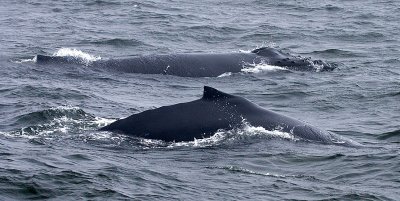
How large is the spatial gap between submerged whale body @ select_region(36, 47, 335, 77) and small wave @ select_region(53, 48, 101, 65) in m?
0.14

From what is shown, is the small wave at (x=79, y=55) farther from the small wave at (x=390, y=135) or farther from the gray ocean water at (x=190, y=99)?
the small wave at (x=390, y=135)

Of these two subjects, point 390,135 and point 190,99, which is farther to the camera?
point 190,99

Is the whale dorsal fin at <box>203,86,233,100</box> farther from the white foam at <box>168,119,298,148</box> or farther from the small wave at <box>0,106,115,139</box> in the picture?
the small wave at <box>0,106,115,139</box>

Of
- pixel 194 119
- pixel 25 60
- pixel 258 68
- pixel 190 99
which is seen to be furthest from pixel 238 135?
pixel 25 60

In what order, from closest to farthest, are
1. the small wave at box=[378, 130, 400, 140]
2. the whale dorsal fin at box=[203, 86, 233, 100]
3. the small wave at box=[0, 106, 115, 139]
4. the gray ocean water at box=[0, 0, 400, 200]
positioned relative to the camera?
the gray ocean water at box=[0, 0, 400, 200], the whale dorsal fin at box=[203, 86, 233, 100], the small wave at box=[0, 106, 115, 139], the small wave at box=[378, 130, 400, 140]

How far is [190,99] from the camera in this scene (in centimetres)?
2202

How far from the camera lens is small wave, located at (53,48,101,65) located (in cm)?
2554

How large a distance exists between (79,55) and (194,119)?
11073 mm

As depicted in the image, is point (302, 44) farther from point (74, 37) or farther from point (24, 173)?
point (24, 173)

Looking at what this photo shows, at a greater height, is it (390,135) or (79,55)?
(79,55)

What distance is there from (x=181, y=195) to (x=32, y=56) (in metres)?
14.5

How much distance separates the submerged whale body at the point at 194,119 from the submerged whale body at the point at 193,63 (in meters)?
8.31

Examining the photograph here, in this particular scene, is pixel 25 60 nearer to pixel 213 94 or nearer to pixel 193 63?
pixel 193 63

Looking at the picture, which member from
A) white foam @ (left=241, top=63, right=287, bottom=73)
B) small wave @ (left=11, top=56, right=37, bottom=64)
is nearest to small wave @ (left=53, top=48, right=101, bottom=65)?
small wave @ (left=11, top=56, right=37, bottom=64)
